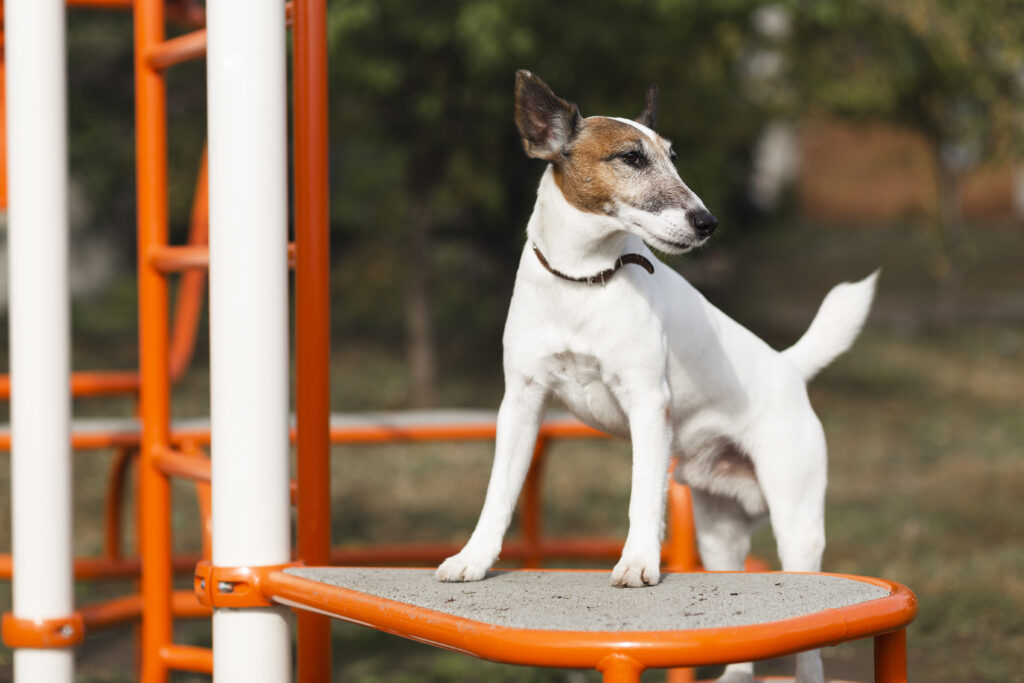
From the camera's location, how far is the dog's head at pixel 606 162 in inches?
74.5

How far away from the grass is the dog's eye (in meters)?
0.80

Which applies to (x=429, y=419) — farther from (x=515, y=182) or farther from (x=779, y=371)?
(x=515, y=182)

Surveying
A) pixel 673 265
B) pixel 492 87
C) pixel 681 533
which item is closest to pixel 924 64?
pixel 492 87

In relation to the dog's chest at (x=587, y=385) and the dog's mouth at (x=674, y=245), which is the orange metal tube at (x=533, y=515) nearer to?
the dog's chest at (x=587, y=385)

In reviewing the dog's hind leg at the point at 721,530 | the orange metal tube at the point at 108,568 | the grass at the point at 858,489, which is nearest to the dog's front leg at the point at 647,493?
the dog's hind leg at the point at 721,530

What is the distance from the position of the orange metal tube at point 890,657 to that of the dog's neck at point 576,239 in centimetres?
73

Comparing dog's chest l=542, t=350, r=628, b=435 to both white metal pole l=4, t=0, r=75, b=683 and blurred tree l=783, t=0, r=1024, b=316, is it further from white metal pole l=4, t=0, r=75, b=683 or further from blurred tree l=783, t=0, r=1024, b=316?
blurred tree l=783, t=0, r=1024, b=316

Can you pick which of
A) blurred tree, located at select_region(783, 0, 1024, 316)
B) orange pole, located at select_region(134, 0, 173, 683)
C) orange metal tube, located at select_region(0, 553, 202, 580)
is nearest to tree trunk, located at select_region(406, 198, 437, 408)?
blurred tree, located at select_region(783, 0, 1024, 316)

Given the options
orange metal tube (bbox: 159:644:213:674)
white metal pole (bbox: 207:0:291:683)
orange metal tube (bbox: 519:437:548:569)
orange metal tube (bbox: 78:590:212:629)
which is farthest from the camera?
orange metal tube (bbox: 519:437:548:569)

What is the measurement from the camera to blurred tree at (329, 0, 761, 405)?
8.59 m

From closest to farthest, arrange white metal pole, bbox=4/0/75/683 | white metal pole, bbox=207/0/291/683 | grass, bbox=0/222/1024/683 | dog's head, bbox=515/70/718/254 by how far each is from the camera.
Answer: dog's head, bbox=515/70/718/254 < white metal pole, bbox=207/0/291/683 < white metal pole, bbox=4/0/75/683 < grass, bbox=0/222/1024/683

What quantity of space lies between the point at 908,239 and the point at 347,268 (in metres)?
9.85

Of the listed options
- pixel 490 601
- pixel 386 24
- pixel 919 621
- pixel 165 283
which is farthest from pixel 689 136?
pixel 490 601

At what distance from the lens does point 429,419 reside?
456cm
